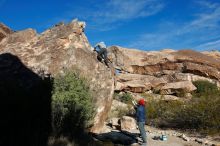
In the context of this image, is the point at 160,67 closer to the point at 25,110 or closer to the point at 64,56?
the point at 64,56

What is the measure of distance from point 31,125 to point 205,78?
28.2 meters

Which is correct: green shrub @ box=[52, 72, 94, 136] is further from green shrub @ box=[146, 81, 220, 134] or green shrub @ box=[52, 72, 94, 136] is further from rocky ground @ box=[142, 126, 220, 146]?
green shrub @ box=[146, 81, 220, 134]

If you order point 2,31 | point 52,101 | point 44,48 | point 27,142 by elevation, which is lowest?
point 27,142

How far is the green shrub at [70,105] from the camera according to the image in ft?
47.6

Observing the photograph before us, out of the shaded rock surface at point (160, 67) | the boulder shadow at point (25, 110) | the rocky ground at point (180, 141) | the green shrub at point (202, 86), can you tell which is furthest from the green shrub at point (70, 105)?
the green shrub at point (202, 86)

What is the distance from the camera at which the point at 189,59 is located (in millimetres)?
41156

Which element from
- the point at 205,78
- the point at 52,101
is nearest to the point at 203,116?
the point at 52,101

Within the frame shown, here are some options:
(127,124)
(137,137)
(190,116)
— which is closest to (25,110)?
(137,137)

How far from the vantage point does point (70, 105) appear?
1491 centimetres

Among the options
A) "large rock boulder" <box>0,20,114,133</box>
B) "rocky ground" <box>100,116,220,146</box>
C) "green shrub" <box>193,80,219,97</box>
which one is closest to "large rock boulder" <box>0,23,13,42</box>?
"large rock boulder" <box>0,20,114,133</box>

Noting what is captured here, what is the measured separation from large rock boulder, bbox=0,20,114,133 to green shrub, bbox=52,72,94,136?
1.10 m

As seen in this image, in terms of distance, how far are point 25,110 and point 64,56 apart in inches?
170

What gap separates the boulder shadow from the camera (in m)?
12.6

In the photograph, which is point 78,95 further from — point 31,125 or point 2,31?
point 2,31
